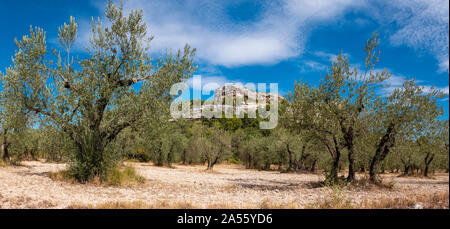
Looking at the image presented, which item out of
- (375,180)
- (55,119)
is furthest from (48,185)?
(375,180)

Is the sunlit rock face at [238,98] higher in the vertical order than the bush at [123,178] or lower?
higher

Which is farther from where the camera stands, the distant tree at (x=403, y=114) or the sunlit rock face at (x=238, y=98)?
the sunlit rock face at (x=238, y=98)

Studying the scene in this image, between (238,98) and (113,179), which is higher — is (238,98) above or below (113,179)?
above

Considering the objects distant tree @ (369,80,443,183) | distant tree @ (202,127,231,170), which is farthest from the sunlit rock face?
distant tree @ (369,80,443,183)

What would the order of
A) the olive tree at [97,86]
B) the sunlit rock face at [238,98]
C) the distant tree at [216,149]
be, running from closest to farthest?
the olive tree at [97,86] < the distant tree at [216,149] < the sunlit rock face at [238,98]

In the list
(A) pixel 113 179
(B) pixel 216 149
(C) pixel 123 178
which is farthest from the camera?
(B) pixel 216 149

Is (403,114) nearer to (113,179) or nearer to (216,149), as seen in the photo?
(113,179)

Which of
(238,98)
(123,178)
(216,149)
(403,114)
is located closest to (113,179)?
(123,178)

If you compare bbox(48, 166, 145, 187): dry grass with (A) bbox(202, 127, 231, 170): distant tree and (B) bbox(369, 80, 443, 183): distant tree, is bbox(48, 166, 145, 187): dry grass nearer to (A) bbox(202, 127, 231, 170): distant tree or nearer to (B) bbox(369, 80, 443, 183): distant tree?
(B) bbox(369, 80, 443, 183): distant tree

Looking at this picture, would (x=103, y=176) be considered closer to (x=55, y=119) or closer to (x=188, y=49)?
(x=55, y=119)

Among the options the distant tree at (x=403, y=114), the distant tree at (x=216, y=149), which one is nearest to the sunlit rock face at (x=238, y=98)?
the distant tree at (x=216, y=149)

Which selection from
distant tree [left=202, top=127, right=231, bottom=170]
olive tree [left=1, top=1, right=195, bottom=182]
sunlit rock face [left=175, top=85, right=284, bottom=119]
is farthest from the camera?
sunlit rock face [left=175, top=85, right=284, bottom=119]

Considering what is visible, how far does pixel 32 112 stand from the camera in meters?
14.7

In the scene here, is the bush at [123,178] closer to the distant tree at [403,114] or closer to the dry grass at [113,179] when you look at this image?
the dry grass at [113,179]
